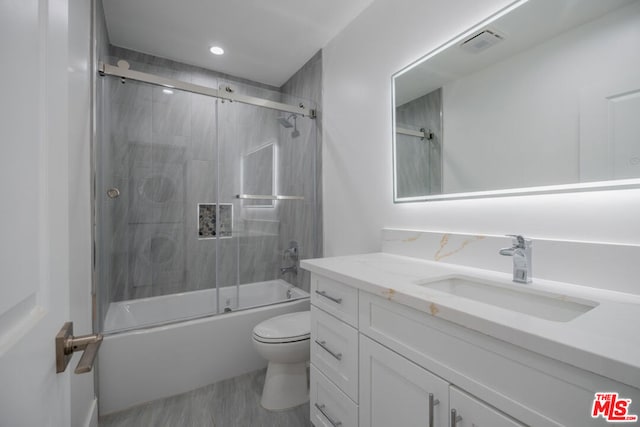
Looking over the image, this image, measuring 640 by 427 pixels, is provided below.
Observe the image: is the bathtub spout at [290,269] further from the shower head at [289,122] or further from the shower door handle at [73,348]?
the shower door handle at [73,348]

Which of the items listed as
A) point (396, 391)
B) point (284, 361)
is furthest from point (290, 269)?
point (396, 391)

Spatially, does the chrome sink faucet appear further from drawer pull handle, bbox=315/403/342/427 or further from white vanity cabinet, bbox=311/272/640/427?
drawer pull handle, bbox=315/403/342/427

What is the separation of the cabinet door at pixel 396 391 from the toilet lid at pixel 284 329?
0.67 meters

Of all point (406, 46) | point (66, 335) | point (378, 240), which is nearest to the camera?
point (66, 335)

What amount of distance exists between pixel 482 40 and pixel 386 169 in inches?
31.2

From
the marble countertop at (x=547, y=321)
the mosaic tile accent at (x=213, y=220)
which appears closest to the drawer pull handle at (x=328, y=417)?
the marble countertop at (x=547, y=321)

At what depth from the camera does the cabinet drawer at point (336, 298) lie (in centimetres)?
111

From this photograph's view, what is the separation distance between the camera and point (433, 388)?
777mm

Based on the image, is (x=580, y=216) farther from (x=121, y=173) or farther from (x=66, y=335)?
(x=121, y=173)

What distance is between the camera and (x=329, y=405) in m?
1.25

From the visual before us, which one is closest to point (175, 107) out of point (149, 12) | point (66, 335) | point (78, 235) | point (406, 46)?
point (149, 12)

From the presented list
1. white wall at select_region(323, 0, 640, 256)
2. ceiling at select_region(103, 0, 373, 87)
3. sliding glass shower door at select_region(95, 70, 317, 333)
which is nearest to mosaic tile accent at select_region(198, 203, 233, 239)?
sliding glass shower door at select_region(95, 70, 317, 333)

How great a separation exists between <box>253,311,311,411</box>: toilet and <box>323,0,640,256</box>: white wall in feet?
2.41

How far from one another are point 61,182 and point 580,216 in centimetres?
149
